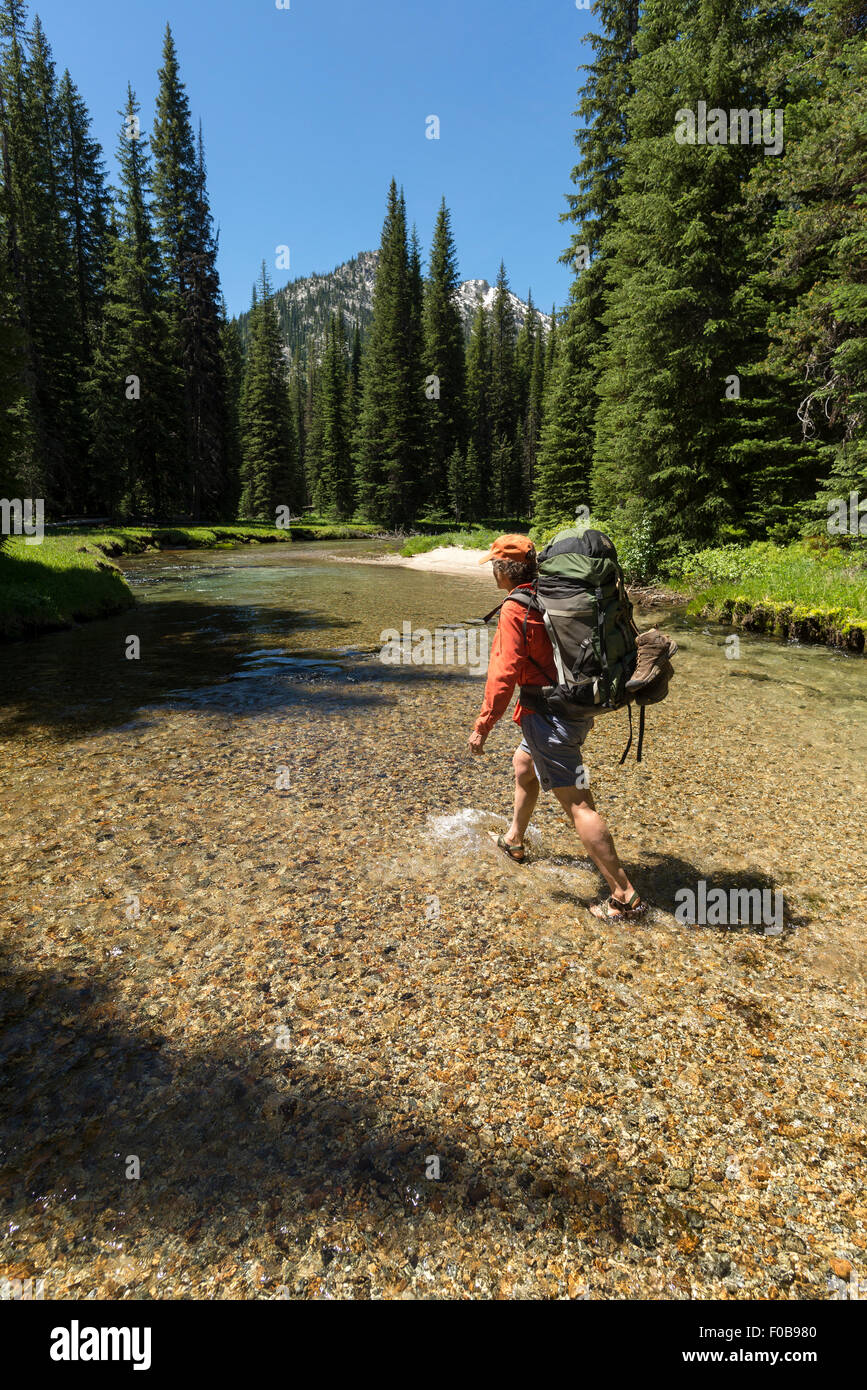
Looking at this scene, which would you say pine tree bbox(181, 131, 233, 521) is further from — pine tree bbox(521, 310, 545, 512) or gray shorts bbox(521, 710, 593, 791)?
gray shorts bbox(521, 710, 593, 791)

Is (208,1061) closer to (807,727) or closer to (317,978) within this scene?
(317,978)

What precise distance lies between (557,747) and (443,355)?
68835 mm

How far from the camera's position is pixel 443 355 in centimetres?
6366

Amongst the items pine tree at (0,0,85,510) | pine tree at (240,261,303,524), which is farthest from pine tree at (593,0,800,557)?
pine tree at (240,261,303,524)

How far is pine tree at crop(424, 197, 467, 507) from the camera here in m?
61.1

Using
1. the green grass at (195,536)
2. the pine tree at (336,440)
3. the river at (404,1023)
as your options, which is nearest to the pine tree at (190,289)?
the green grass at (195,536)

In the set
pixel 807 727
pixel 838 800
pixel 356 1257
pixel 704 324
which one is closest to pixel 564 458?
pixel 704 324

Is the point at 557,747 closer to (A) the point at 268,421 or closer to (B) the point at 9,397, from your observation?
(B) the point at 9,397

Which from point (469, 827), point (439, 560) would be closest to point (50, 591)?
point (469, 827)

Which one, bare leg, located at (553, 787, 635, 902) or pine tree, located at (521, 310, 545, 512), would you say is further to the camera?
pine tree, located at (521, 310, 545, 512)

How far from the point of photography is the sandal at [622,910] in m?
4.38

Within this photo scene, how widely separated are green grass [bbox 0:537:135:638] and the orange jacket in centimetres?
1277
